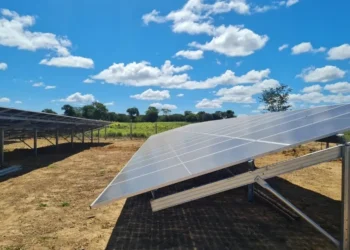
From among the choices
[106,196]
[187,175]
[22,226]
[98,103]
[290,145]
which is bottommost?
[22,226]

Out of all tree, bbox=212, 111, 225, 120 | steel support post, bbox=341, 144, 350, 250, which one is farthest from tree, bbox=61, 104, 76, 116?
steel support post, bbox=341, 144, 350, 250

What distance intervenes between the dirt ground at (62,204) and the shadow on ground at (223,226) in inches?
25.5

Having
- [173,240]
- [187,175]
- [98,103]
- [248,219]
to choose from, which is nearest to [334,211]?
[248,219]

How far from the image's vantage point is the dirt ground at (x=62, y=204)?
704 cm

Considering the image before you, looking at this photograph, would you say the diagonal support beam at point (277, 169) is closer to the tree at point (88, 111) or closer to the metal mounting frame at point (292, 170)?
the metal mounting frame at point (292, 170)

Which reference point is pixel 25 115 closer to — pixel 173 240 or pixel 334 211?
pixel 173 240

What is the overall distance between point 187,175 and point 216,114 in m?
75.5

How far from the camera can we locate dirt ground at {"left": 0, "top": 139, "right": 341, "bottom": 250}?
277 inches

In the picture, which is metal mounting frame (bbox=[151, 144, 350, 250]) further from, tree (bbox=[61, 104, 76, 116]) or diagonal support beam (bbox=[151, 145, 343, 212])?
tree (bbox=[61, 104, 76, 116])

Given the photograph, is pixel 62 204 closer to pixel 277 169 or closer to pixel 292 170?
pixel 277 169

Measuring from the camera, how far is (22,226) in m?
7.85

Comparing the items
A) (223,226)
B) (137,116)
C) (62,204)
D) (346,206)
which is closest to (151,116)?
(137,116)

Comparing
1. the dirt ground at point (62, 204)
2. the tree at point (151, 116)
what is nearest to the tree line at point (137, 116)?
the tree at point (151, 116)

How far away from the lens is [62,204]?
9.84 m
